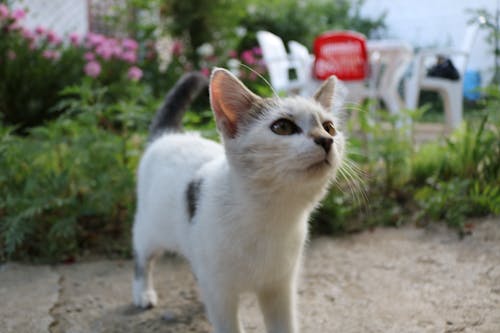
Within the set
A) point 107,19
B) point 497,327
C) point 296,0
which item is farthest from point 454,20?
point 497,327

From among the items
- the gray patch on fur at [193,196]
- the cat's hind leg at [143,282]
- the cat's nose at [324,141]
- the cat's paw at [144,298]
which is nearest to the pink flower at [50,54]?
the cat's hind leg at [143,282]

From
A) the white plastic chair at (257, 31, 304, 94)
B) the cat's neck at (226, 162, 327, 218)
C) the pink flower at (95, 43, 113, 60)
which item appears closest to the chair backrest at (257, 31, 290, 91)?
the white plastic chair at (257, 31, 304, 94)

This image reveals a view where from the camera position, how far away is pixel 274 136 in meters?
1.60

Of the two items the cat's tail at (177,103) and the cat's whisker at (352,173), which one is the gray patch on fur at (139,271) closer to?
the cat's tail at (177,103)

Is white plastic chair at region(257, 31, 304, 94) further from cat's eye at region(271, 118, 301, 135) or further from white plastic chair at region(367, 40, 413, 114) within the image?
cat's eye at region(271, 118, 301, 135)

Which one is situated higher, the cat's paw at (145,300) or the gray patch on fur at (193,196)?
the gray patch on fur at (193,196)

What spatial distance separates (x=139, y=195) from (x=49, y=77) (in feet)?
12.4

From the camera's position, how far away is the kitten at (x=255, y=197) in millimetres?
1581

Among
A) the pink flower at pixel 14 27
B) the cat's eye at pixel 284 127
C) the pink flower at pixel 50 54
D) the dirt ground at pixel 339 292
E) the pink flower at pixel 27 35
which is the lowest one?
the dirt ground at pixel 339 292

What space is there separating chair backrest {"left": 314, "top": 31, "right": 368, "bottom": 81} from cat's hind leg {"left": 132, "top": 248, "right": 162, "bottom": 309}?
3.24 m

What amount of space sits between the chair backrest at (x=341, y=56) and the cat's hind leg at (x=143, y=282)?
3.24 meters

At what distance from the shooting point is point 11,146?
286 cm

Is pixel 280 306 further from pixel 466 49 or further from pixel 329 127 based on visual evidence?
pixel 466 49

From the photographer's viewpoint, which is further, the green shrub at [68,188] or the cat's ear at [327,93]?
the green shrub at [68,188]
